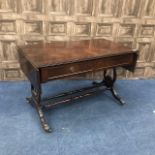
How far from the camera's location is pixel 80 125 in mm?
1999

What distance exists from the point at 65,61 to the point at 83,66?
0.19 meters

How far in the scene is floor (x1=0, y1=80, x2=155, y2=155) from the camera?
5.71ft

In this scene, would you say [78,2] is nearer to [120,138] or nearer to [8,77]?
[8,77]

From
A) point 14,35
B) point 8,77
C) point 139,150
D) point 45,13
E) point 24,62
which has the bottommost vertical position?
point 139,150

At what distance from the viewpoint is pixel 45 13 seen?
7.63 ft

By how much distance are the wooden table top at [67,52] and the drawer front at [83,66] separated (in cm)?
4

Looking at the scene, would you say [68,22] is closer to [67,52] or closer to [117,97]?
[67,52]

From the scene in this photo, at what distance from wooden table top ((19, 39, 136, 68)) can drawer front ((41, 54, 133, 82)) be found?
43 millimetres

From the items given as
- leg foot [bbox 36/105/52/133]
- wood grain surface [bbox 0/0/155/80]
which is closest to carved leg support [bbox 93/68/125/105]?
wood grain surface [bbox 0/0/155/80]

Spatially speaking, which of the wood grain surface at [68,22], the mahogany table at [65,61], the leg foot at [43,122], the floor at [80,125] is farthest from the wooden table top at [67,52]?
the floor at [80,125]

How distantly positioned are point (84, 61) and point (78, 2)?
91 centimetres

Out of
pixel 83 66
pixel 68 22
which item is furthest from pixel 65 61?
pixel 68 22

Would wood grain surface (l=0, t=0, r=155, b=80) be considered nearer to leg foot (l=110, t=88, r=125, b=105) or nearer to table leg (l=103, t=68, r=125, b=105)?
table leg (l=103, t=68, r=125, b=105)

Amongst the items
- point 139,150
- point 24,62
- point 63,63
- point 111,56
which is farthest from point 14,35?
point 139,150
